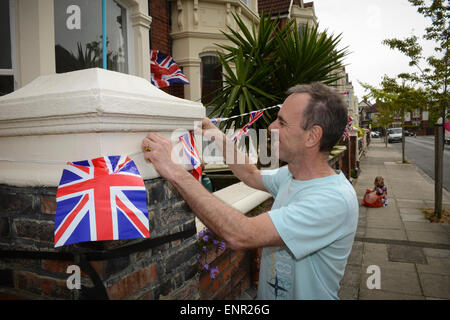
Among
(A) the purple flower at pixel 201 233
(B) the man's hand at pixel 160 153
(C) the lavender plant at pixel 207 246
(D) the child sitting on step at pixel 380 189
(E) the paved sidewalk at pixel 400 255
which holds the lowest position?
(E) the paved sidewalk at pixel 400 255

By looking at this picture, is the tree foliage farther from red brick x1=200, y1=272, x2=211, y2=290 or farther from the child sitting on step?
red brick x1=200, y1=272, x2=211, y2=290

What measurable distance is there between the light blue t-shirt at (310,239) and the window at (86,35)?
4.49m

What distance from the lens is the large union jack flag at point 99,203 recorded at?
3.70 feet

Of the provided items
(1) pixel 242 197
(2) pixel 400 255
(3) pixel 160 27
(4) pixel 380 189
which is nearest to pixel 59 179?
(1) pixel 242 197

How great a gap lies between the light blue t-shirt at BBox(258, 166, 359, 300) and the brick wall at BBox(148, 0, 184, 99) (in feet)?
23.4

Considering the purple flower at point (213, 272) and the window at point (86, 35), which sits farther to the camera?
the window at point (86, 35)

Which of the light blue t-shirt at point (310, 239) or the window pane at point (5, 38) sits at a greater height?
the window pane at point (5, 38)

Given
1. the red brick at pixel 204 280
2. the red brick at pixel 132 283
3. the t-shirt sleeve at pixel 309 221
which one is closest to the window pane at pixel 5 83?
the red brick at pixel 204 280

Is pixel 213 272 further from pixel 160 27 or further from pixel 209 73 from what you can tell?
pixel 209 73

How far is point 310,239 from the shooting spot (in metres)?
1.58

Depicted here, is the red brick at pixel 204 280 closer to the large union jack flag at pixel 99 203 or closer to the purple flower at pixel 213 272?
the purple flower at pixel 213 272

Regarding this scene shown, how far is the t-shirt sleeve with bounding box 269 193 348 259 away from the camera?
60.9 inches

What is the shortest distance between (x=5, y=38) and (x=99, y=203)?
3.99m
